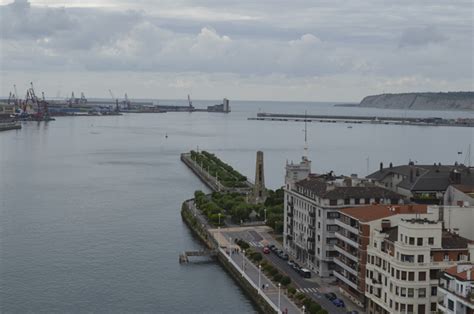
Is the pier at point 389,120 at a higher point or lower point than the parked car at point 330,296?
higher

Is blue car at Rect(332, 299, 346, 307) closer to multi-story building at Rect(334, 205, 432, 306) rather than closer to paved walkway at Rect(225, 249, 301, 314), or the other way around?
multi-story building at Rect(334, 205, 432, 306)

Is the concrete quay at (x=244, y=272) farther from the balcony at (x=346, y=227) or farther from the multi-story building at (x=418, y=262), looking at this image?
the multi-story building at (x=418, y=262)

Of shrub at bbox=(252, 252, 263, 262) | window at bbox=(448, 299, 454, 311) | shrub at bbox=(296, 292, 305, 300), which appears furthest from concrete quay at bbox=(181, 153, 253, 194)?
window at bbox=(448, 299, 454, 311)

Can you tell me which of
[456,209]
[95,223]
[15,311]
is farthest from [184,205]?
[456,209]

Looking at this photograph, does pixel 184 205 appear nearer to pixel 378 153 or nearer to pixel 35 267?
pixel 35 267

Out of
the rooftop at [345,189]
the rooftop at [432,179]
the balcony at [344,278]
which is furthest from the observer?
the rooftop at [432,179]

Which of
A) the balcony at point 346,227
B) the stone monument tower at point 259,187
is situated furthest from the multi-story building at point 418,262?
the stone monument tower at point 259,187

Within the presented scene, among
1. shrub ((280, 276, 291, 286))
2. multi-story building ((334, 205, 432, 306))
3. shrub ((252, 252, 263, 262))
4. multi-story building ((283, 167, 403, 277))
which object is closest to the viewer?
multi-story building ((334, 205, 432, 306))

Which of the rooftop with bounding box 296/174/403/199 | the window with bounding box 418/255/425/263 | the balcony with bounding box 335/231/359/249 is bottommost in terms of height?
the balcony with bounding box 335/231/359/249

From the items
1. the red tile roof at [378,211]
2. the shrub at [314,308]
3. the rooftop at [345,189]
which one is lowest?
the shrub at [314,308]
